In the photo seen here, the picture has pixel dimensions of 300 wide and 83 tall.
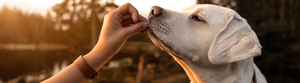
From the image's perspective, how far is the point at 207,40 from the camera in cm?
178

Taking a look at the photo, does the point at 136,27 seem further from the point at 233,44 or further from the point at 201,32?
the point at 233,44

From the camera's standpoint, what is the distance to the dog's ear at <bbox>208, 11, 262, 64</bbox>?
5.26 ft

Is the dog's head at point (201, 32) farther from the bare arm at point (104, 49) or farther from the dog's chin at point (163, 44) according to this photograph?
the bare arm at point (104, 49)

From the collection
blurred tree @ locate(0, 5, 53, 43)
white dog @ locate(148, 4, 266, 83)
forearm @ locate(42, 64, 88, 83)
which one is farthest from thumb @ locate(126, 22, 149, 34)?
blurred tree @ locate(0, 5, 53, 43)

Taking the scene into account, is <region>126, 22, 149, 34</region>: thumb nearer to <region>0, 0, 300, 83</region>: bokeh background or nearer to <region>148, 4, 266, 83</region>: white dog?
<region>148, 4, 266, 83</region>: white dog

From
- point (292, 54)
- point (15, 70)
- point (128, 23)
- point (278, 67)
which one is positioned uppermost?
point (128, 23)

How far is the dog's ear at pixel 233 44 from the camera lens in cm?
160

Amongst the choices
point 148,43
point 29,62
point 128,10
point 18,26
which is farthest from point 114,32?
point 18,26

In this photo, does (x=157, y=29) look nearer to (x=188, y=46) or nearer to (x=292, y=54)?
(x=188, y=46)

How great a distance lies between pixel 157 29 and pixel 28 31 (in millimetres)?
13088

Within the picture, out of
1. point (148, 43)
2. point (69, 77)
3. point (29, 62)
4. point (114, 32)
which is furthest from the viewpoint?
point (29, 62)

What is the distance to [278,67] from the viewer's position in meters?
7.72

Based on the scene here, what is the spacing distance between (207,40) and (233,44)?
8.6 inches

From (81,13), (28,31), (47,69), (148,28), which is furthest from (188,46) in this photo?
(28,31)
